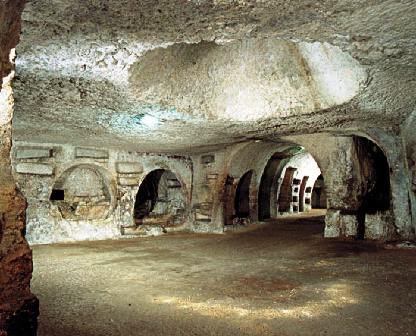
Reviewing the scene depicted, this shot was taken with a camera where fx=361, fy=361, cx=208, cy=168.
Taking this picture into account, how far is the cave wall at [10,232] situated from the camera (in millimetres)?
1745

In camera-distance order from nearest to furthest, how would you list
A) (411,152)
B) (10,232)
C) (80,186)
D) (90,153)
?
(10,232) < (411,152) < (90,153) < (80,186)

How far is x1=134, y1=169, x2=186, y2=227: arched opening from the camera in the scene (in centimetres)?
851

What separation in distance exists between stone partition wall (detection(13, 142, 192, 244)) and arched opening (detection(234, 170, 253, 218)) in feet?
3.85

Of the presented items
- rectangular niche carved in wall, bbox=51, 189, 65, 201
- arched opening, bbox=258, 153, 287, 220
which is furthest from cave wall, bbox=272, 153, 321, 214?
rectangular niche carved in wall, bbox=51, 189, 65, 201

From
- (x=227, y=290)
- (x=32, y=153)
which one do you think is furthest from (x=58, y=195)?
(x=227, y=290)

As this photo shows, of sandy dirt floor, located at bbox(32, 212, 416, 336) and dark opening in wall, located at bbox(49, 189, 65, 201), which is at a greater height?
dark opening in wall, located at bbox(49, 189, 65, 201)

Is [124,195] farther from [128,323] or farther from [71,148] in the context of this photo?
[128,323]

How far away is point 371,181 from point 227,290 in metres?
4.20

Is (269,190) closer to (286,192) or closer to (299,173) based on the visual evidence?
(286,192)

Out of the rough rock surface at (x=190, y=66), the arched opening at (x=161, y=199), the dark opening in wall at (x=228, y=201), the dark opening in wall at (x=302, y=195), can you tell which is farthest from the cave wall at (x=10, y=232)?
the dark opening in wall at (x=302, y=195)

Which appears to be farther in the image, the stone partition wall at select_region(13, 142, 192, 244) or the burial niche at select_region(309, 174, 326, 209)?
the burial niche at select_region(309, 174, 326, 209)

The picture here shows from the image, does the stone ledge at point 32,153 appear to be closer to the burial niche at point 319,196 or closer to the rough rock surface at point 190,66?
the rough rock surface at point 190,66

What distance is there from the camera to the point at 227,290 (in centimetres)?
320

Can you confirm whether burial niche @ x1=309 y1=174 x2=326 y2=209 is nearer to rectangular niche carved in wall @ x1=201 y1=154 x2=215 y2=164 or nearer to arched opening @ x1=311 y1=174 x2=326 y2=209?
arched opening @ x1=311 y1=174 x2=326 y2=209
